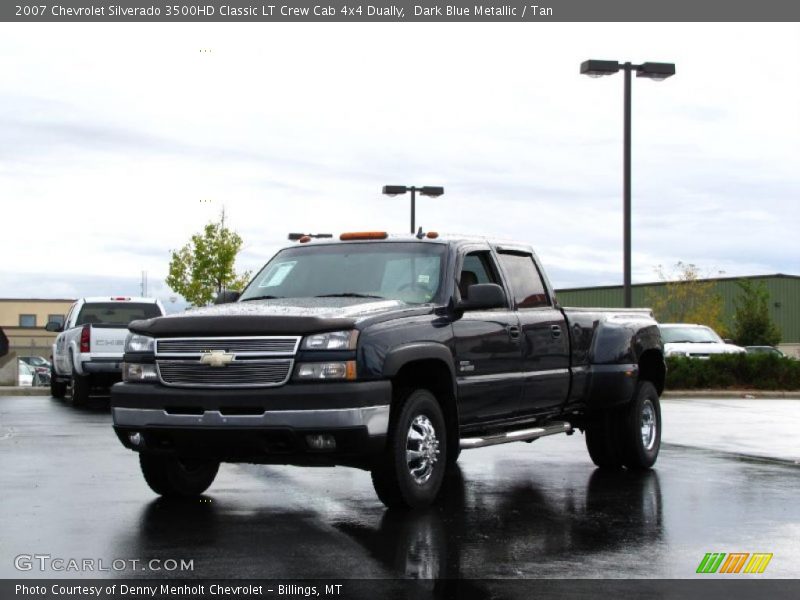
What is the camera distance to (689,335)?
32938 millimetres

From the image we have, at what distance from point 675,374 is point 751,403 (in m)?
3.57

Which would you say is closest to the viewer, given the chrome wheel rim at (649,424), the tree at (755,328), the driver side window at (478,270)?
the driver side window at (478,270)

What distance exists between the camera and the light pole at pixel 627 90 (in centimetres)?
2420

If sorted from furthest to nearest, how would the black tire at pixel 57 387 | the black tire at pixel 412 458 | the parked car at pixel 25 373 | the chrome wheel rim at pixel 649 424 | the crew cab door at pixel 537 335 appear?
the parked car at pixel 25 373 < the black tire at pixel 57 387 < the chrome wheel rim at pixel 649 424 < the crew cab door at pixel 537 335 < the black tire at pixel 412 458

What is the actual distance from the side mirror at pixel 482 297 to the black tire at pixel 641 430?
314 cm

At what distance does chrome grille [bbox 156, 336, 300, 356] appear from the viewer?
8.50 m

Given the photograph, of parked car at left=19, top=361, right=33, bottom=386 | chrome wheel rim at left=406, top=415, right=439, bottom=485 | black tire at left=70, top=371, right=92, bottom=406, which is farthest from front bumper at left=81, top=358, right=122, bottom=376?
Answer: parked car at left=19, top=361, right=33, bottom=386

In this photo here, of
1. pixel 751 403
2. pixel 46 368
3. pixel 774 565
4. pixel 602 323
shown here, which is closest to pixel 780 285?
pixel 46 368

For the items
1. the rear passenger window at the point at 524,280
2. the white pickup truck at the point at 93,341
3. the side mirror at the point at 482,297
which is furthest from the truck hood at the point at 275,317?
the white pickup truck at the point at 93,341

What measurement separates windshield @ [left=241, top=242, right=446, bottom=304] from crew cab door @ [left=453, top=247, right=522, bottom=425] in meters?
0.29

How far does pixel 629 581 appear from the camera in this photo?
6672 mm

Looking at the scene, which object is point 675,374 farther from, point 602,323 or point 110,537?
point 110,537

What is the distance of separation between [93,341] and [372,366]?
45.5 feet

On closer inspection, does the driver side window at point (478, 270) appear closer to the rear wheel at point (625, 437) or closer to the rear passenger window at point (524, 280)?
the rear passenger window at point (524, 280)
